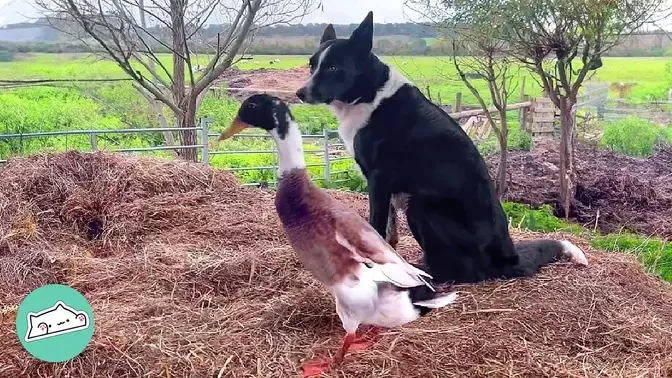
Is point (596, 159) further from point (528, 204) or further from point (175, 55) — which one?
point (175, 55)

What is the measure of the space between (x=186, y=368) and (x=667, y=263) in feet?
11.5

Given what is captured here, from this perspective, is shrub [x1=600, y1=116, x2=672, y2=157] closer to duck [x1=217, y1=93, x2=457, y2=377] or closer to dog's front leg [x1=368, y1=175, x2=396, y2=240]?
dog's front leg [x1=368, y1=175, x2=396, y2=240]

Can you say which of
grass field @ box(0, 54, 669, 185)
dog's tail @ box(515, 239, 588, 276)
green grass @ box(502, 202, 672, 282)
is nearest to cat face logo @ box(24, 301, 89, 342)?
dog's tail @ box(515, 239, 588, 276)

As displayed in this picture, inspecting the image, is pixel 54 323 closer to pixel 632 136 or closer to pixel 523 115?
pixel 523 115

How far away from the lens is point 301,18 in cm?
448

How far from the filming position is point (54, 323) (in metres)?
1.77

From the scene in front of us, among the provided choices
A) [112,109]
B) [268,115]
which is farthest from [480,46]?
[268,115]

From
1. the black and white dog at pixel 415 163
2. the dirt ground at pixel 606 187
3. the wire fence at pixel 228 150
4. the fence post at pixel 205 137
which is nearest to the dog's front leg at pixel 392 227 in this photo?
the black and white dog at pixel 415 163

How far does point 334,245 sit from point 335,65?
692mm

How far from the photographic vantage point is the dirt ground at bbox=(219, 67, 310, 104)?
2.65 m

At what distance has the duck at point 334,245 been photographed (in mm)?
1798

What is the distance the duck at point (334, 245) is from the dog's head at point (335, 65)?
351 mm

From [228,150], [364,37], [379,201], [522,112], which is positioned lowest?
[228,150]

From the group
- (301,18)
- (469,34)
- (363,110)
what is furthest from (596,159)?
(363,110)
